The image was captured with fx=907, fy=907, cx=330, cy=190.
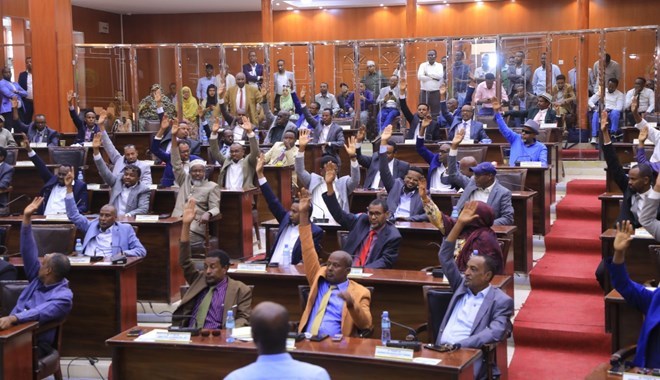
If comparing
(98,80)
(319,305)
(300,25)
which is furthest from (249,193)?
(300,25)

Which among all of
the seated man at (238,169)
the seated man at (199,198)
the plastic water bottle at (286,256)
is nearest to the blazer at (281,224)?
the plastic water bottle at (286,256)

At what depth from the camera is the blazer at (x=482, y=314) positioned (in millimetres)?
4922

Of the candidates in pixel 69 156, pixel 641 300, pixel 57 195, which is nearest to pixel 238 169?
pixel 57 195

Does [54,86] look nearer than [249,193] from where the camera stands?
No

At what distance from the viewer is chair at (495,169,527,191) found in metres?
8.59

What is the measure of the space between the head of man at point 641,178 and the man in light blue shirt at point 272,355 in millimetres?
4181

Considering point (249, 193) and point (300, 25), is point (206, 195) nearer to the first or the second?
point (249, 193)

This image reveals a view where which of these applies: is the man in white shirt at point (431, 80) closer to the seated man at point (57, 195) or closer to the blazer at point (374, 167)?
the blazer at point (374, 167)

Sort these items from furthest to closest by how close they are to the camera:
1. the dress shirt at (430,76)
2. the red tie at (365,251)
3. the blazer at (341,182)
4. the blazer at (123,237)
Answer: the dress shirt at (430,76) < the blazer at (341,182) < the blazer at (123,237) < the red tie at (365,251)

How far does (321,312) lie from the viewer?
5.36 metres

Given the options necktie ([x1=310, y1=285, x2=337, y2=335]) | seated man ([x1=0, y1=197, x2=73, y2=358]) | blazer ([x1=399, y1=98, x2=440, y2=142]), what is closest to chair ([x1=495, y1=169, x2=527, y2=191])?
blazer ([x1=399, y1=98, x2=440, y2=142])

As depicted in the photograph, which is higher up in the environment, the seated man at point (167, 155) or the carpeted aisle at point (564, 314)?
the seated man at point (167, 155)

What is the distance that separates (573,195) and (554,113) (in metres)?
2.02

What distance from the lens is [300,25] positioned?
20.9 m
